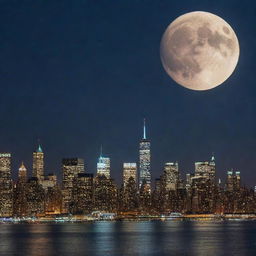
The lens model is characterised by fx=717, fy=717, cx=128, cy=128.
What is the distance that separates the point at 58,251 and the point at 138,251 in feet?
40.9

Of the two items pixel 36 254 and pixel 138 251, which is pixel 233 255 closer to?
pixel 138 251

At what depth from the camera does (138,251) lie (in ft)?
359

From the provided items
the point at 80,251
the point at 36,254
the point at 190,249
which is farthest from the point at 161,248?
the point at 36,254

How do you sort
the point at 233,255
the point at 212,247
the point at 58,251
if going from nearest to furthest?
the point at 233,255 < the point at 58,251 < the point at 212,247

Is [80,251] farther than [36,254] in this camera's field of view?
Yes

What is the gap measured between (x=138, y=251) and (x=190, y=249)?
9.92 m

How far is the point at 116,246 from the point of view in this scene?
122 metres

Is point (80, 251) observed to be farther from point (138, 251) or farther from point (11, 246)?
point (11, 246)

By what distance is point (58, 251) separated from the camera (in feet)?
364

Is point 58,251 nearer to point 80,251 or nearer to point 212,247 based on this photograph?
point 80,251

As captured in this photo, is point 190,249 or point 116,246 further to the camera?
point 116,246

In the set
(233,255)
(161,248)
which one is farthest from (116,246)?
(233,255)

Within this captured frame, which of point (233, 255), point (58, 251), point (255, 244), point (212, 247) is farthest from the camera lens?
point (255, 244)

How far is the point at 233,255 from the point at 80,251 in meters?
24.3
